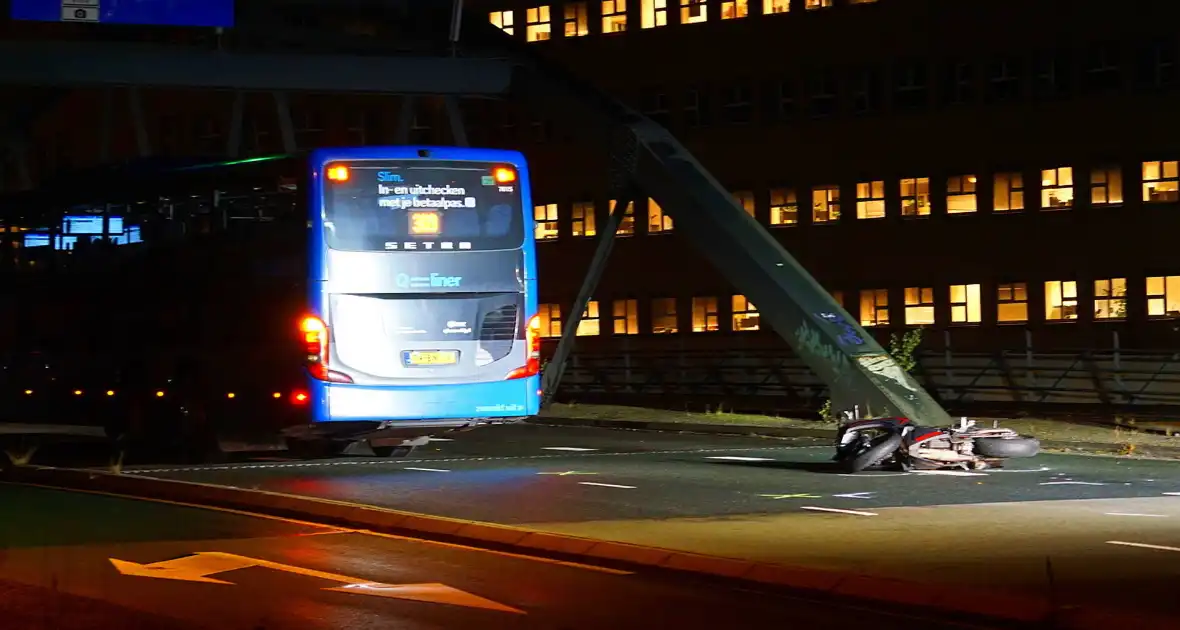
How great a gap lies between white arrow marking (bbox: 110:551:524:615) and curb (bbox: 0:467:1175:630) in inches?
68.5

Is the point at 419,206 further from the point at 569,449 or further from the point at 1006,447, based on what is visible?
the point at 1006,447

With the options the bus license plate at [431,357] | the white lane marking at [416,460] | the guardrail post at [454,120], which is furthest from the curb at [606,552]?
the guardrail post at [454,120]

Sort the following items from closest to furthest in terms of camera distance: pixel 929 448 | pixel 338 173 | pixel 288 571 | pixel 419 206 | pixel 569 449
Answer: pixel 288 571
pixel 929 448
pixel 338 173
pixel 419 206
pixel 569 449

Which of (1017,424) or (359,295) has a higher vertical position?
(359,295)

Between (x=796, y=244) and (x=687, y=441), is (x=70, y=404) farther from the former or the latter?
(x=796, y=244)

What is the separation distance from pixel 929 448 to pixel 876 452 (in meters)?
0.62

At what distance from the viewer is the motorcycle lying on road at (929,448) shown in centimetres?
2006

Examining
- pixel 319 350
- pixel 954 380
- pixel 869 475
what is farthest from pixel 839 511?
pixel 954 380

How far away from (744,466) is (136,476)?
24.1ft

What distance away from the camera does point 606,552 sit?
12.9 metres

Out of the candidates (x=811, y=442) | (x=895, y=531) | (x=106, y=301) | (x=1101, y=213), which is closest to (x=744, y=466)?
(x=811, y=442)

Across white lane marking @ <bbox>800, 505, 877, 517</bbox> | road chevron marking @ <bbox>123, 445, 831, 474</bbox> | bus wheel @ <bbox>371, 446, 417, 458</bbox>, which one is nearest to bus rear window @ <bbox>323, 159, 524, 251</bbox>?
road chevron marking @ <bbox>123, 445, 831, 474</bbox>

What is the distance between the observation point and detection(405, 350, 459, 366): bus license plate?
21.2 m

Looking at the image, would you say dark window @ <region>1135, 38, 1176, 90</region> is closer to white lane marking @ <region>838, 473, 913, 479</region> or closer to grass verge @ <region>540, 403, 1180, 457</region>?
grass verge @ <region>540, 403, 1180, 457</region>
